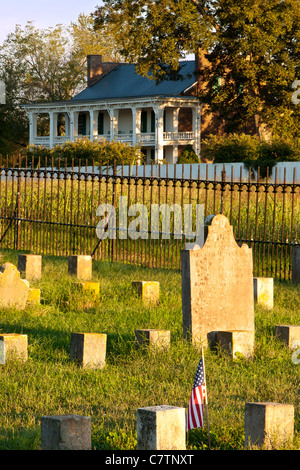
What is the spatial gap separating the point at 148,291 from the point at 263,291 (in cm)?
144

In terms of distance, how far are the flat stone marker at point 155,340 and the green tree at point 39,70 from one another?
5133 cm

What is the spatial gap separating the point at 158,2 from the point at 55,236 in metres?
25.3

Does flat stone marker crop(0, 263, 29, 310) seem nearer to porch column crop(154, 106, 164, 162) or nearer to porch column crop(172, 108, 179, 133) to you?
porch column crop(154, 106, 164, 162)

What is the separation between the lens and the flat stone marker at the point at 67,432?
14.3ft

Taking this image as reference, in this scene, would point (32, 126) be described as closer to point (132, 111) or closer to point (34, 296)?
point (132, 111)

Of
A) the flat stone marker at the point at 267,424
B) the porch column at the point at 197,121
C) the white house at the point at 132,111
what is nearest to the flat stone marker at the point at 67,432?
the flat stone marker at the point at 267,424

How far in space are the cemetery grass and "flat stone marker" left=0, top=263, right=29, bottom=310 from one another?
14 centimetres

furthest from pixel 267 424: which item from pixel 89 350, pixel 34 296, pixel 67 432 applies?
pixel 34 296

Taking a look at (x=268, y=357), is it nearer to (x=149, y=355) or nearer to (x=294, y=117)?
(x=149, y=355)

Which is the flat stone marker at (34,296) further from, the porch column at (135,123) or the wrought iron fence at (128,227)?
the porch column at (135,123)

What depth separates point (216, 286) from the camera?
7.73 m

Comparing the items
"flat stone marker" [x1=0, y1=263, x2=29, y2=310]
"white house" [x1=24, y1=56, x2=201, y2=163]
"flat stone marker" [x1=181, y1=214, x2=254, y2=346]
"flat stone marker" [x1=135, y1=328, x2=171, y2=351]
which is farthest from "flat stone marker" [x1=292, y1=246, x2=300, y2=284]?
"white house" [x1=24, y1=56, x2=201, y2=163]

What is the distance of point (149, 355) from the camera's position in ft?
23.3

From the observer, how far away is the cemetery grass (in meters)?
5.06
